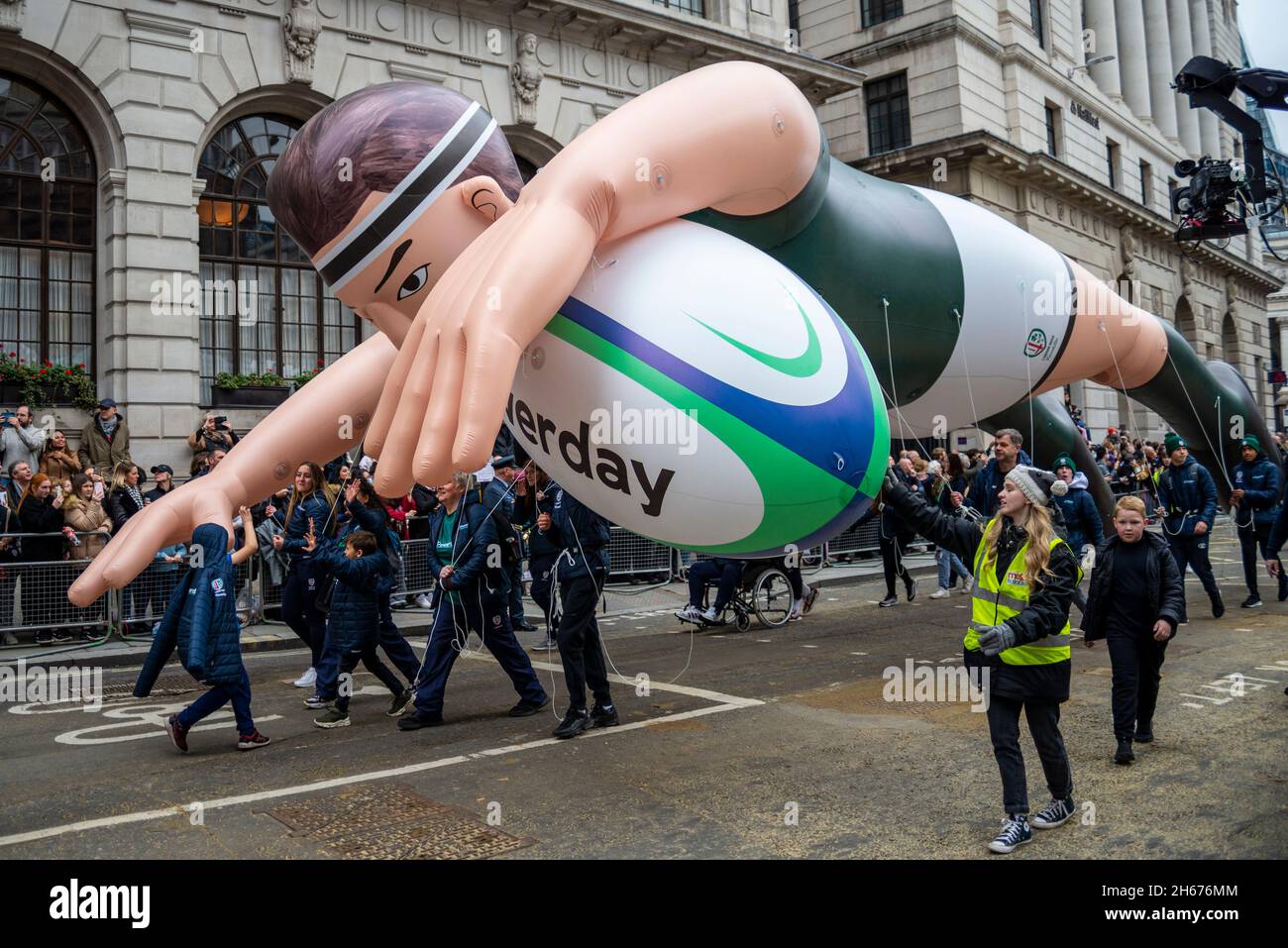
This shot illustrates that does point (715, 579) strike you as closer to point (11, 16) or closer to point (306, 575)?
point (306, 575)

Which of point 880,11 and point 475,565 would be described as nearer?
point 475,565

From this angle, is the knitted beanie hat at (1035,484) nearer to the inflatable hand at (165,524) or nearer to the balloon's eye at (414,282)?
the balloon's eye at (414,282)

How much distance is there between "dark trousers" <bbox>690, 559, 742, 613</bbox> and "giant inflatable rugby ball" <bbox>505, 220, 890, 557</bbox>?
301 inches

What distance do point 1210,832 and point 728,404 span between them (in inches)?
126

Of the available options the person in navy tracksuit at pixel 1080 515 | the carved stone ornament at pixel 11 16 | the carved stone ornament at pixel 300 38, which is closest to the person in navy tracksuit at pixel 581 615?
the person in navy tracksuit at pixel 1080 515

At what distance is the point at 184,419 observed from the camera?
1703 centimetres

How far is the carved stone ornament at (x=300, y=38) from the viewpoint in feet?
58.6

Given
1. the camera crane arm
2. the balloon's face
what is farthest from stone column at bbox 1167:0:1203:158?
the balloon's face

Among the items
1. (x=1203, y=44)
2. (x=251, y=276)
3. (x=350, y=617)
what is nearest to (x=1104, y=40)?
(x=1203, y=44)

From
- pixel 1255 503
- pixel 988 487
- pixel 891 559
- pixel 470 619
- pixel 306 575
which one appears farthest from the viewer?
pixel 891 559

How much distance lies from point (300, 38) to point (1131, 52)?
114ft

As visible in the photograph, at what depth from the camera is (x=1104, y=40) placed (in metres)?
38.6

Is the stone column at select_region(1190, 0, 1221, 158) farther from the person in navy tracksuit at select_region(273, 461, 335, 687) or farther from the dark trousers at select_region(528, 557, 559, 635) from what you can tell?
the person in navy tracksuit at select_region(273, 461, 335, 687)

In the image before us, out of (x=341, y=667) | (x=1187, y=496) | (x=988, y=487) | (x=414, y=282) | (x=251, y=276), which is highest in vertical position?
(x=251, y=276)
